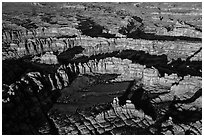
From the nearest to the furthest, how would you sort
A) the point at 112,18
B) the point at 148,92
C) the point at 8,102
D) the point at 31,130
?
the point at 31,130
the point at 8,102
the point at 148,92
the point at 112,18

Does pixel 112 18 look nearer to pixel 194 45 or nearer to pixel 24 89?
pixel 194 45

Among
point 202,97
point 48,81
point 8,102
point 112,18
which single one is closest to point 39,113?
point 8,102

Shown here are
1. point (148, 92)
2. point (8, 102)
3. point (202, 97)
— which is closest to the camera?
point (8, 102)

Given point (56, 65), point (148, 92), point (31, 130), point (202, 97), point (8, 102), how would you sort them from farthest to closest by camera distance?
1. point (56, 65)
2. point (148, 92)
3. point (202, 97)
4. point (8, 102)
5. point (31, 130)

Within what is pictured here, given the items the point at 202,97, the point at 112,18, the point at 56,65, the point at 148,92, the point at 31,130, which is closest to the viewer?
the point at 31,130

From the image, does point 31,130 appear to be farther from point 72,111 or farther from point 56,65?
point 56,65

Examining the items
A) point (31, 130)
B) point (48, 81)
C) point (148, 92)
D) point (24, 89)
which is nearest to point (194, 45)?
point (148, 92)

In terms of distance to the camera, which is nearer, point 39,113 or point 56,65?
point 39,113
